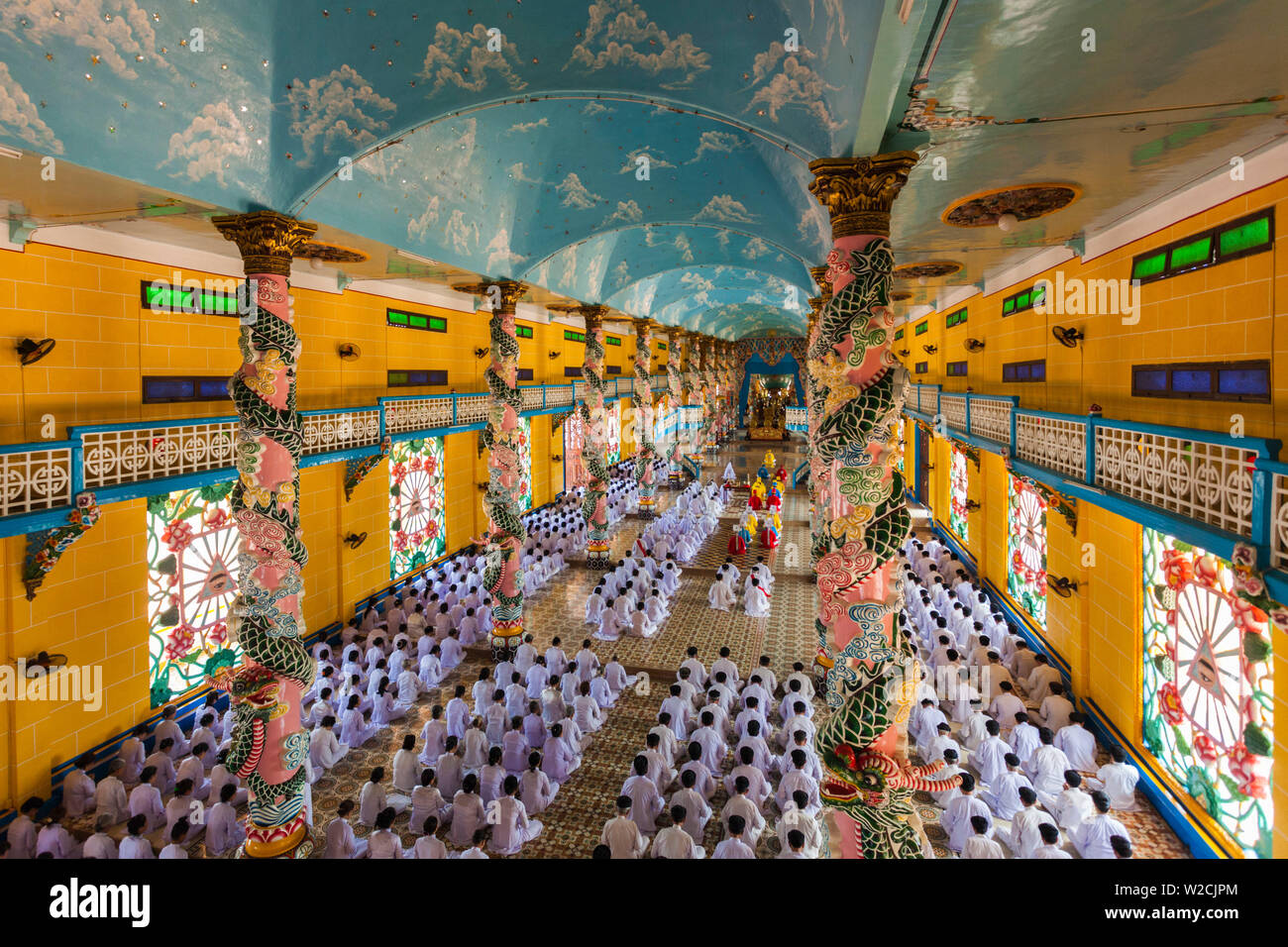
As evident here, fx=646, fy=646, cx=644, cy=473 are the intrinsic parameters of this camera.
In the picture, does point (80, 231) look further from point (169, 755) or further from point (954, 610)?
point (954, 610)

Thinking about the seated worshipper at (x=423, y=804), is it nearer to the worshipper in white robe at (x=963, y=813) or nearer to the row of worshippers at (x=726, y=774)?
the row of worshippers at (x=726, y=774)

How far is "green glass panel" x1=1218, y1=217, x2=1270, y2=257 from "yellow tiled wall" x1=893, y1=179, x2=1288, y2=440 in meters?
0.13

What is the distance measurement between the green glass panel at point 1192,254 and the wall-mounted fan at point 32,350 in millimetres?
13694

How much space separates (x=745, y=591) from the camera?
15234 millimetres

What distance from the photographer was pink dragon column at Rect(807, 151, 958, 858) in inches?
200

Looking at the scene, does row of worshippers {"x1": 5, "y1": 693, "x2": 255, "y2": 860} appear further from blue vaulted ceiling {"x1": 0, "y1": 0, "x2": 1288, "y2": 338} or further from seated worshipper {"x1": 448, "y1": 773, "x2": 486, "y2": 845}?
blue vaulted ceiling {"x1": 0, "y1": 0, "x2": 1288, "y2": 338}

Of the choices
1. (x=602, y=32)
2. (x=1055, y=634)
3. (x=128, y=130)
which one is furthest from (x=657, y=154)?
(x=1055, y=634)

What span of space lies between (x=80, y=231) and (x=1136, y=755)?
1543 centimetres

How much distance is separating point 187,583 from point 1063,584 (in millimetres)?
13923

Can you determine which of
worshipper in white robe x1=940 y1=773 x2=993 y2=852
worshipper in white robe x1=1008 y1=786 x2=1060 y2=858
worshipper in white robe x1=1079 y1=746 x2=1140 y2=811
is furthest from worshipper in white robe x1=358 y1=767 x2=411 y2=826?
worshipper in white robe x1=1079 y1=746 x2=1140 y2=811

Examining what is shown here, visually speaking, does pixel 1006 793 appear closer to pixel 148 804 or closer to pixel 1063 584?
pixel 1063 584

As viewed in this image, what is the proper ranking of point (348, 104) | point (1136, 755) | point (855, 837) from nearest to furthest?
point (855, 837), point (348, 104), point (1136, 755)

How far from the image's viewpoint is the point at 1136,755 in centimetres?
838

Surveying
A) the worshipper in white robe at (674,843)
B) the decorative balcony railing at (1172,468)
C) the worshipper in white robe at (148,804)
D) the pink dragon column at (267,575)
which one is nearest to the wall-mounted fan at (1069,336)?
the decorative balcony railing at (1172,468)
